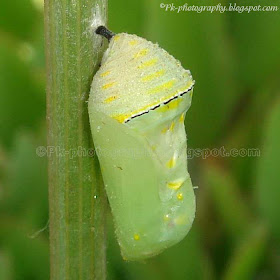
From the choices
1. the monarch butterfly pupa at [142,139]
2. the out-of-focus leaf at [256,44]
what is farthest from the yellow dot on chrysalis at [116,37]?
the out-of-focus leaf at [256,44]

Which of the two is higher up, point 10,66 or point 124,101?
point 124,101

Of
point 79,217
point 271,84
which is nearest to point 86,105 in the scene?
point 79,217

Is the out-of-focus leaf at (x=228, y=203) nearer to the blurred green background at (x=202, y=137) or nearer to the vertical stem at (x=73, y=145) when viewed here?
the blurred green background at (x=202, y=137)

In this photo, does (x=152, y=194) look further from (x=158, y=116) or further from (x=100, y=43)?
(x=100, y=43)

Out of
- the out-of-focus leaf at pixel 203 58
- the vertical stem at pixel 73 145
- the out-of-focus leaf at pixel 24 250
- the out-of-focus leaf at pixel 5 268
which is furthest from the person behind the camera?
the out-of-focus leaf at pixel 203 58

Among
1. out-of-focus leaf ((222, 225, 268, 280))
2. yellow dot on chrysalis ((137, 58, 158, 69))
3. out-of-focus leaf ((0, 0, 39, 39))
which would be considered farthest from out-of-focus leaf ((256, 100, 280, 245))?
out-of-focus leaf ((0, 0, 39, 39))

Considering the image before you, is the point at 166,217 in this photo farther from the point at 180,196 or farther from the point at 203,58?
the point at 203,58

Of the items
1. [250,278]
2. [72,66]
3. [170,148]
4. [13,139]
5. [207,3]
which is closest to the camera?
[72,66]
